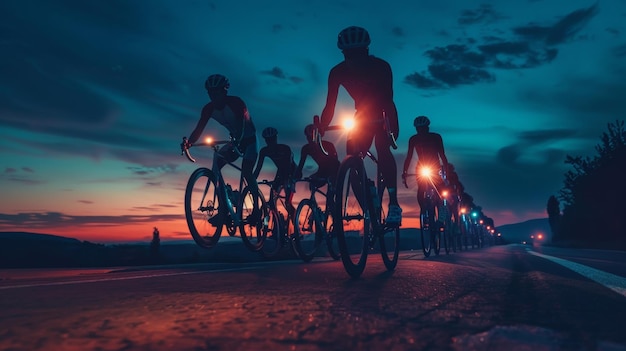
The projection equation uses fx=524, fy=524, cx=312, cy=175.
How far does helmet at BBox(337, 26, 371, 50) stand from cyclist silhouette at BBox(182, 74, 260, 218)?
3.58 meters

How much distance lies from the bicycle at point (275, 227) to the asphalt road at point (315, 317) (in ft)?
23.4

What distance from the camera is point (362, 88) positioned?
5.98 m

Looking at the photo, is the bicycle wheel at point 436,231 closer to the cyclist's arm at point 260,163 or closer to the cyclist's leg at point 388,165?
the cyclist's arm at point 260,163

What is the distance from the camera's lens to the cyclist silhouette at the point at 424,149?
40.9ft

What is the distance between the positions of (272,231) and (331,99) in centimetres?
508

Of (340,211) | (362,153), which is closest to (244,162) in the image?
(362,153)

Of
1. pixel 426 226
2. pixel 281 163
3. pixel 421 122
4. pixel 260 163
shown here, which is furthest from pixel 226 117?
pixel 426 226

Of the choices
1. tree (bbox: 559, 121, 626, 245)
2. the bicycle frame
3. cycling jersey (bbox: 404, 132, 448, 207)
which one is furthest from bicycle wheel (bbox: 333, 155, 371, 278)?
tree (bbox: 559, 121, 626, 245)

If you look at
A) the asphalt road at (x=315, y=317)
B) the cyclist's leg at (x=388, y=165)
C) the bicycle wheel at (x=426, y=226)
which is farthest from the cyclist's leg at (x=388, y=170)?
the bicycle wheel at (x=426, y=226)

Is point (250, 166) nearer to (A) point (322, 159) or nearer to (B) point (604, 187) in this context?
(A) point (322, 159)

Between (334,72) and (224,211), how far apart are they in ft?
12.9

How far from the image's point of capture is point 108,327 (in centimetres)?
187

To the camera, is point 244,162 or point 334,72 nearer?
point 334,72

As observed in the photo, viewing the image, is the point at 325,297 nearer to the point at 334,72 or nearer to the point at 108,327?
the point at 108,327
